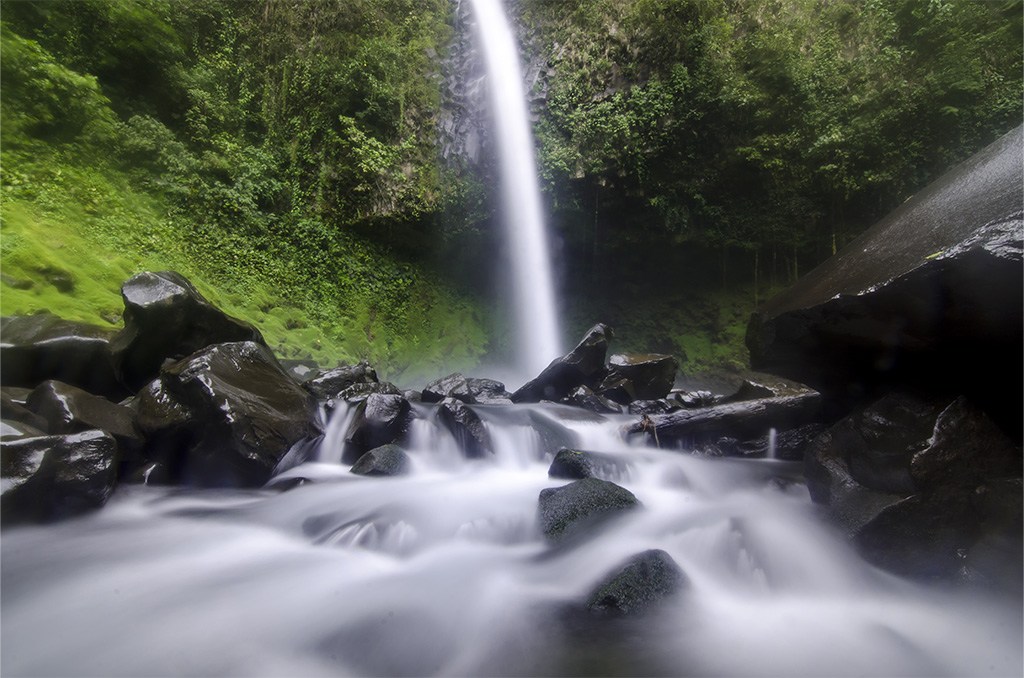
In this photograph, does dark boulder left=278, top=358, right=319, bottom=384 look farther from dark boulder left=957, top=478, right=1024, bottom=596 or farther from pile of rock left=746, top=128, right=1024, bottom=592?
dark boulder left=957, top=478, right=1024, bottom=596

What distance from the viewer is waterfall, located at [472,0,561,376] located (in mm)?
13062

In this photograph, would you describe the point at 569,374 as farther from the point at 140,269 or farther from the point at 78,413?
the point at 140,269

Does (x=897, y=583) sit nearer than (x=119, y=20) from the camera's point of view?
Yes

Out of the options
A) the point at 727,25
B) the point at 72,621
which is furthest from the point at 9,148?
the point at 727,25

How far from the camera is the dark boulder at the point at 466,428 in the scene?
215 inches

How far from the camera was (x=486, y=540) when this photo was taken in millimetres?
3354

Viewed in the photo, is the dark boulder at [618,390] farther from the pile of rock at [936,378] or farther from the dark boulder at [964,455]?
the dark boulder at [964,455]

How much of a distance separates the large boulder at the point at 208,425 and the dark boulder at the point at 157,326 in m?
0.77

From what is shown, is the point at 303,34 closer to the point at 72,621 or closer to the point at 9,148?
the point at 9,148

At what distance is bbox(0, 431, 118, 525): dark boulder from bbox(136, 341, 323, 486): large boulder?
491 mm

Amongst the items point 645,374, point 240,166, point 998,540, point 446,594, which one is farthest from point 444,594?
point 240,166

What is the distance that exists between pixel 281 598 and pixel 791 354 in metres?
4.12

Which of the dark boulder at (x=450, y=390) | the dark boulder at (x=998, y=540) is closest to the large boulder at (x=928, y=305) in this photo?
the dark boulder at (x=998, y=540)

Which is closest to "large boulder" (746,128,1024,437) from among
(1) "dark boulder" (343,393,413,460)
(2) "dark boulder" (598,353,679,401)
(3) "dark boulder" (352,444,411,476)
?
(3) "dark boulder" (352,444,411,476)
